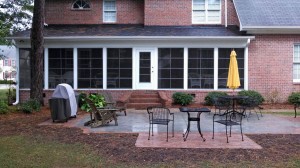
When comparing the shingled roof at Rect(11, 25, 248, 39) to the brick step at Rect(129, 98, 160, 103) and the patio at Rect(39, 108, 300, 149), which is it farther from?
A: the patio at Rect(39, 108, 300, 149)

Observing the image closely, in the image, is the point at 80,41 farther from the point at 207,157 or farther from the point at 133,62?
the point at 207,157

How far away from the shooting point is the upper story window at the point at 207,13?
62.7 feet

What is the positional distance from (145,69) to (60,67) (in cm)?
449

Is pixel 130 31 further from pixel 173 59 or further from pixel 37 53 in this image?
pixel 37 53

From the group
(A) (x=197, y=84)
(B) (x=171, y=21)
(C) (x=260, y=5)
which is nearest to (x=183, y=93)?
(A) (x=197, y=84)

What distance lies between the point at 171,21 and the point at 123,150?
501 inches

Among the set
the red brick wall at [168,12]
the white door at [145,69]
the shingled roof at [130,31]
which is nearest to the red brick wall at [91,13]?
the shingled roof at [130,31]

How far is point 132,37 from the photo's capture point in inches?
655

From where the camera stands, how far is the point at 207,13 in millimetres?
19109

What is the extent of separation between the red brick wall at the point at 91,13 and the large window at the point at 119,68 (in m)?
3.15

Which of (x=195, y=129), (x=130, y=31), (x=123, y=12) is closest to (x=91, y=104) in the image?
(x=195, y=129)

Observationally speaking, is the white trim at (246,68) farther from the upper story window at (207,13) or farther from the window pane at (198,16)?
the window pane at (198,16)

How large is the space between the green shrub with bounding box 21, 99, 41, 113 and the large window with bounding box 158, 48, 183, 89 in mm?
6199

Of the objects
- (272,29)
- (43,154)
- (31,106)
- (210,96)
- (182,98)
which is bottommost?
(43,154)
